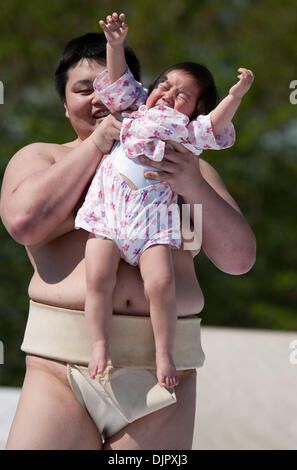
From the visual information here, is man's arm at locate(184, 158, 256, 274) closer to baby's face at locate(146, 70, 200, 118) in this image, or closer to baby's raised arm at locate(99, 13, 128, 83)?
baby's face at locate(146, 70, 200, 118)

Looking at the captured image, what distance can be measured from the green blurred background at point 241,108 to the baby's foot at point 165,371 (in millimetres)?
7027

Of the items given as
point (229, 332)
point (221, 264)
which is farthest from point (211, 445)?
point (221, 264)

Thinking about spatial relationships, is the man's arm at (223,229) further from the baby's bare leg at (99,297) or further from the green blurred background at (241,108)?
the green blurred background at (241,108)

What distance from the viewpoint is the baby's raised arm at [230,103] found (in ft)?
6.73

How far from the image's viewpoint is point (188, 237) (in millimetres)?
2195

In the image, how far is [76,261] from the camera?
215 cm

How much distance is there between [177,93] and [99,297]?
61cm

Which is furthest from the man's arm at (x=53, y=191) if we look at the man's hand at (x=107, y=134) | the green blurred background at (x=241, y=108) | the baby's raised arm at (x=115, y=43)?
the green blurred background at (x=241, y=108)

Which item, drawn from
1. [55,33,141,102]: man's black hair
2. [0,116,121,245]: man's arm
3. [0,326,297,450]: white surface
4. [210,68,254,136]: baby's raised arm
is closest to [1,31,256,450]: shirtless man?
[0,116,121,245]: man's arm

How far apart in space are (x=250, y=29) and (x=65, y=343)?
8658 millimetres

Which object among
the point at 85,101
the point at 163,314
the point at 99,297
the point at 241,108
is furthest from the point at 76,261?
the point at 241,108

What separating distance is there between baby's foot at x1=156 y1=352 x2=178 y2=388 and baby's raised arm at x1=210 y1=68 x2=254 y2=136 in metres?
0.59

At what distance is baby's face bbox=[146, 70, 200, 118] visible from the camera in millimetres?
2180
